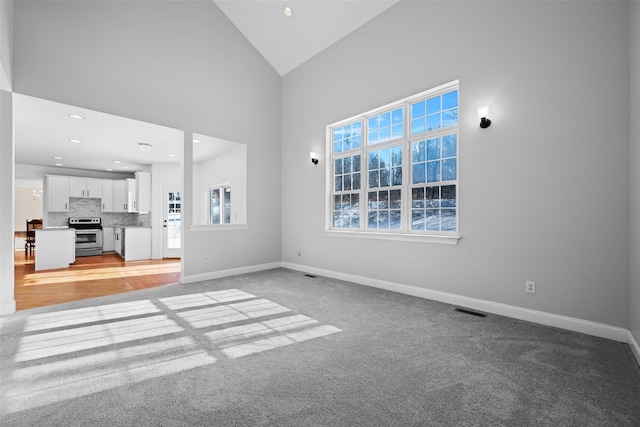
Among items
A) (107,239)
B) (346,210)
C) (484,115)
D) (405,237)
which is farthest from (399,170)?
(107,239)

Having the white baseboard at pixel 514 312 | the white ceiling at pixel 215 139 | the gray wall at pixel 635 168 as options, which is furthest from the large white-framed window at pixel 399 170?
the white ceiling at pixel 215 139

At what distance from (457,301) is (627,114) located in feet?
7.83

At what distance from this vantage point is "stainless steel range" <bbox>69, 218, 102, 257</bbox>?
8.21 metres

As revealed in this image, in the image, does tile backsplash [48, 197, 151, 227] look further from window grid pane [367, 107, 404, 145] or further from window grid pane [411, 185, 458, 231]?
window grid pane [411, 185, 458, 231]

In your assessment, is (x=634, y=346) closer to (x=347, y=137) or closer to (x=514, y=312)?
(x=514, y=312)

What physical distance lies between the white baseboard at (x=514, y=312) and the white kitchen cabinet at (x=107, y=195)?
8485 millimetres

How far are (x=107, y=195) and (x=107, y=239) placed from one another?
4.49 ft

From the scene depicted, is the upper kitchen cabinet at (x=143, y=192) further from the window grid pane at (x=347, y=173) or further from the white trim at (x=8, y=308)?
the window grid pane at (x=347, y=173)

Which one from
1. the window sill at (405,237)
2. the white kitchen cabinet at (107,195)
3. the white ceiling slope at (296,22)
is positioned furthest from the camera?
the white kitchen cabinet at (107,195)

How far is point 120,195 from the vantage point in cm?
911

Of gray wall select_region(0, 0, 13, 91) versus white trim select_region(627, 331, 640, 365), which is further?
gray wall select_region(0, 0, 13, 91)

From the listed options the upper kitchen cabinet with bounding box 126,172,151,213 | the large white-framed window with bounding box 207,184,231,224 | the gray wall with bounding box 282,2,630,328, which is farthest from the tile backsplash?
the gray wall with bounding box 282,2,630,328

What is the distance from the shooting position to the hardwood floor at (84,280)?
13.2 ft

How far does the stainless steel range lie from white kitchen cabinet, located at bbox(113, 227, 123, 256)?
1.22 feet
